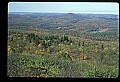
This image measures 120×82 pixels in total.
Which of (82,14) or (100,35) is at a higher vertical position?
(82,14)

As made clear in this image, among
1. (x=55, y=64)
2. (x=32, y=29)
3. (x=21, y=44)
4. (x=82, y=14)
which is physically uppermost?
(x=82, y=14)

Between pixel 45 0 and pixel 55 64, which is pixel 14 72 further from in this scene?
pixel 45 0

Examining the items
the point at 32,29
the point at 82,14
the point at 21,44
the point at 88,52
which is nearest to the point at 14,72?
the point at 21,44
